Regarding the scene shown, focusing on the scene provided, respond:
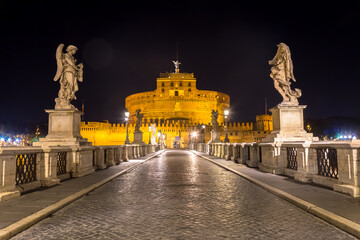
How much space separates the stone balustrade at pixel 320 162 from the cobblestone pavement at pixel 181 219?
5.11ft

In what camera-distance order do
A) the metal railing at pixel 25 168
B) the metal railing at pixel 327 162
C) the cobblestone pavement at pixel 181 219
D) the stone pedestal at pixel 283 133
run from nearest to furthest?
the cobblestone pavement at pixel 181 219
the metal railing at pixel 25 168
the metal railing at pixel 327 162
the stone pedestal at pixel 283 133

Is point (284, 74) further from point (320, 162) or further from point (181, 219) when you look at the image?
point (181, 219)

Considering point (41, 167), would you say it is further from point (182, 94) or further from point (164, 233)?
point (182, 94)

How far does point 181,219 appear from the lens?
15.9 ft

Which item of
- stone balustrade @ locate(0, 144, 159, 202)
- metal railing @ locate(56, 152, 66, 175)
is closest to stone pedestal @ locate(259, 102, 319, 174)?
stone balustrade @ locate(0, 144, 159, 202)

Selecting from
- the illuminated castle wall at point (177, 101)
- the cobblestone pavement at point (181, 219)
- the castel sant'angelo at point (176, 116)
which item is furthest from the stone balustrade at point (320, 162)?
the illuminated castle wall at point (177, 101)

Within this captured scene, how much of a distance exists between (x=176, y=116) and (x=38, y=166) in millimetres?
81553

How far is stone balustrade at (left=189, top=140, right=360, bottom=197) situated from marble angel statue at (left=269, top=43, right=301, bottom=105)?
200cm

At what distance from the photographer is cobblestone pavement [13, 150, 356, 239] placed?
4.05m

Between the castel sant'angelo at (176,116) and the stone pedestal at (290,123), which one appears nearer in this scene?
the stone pedestal at (290,123)

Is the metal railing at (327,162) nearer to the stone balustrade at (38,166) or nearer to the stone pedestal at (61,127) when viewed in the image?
the stone balustrade at (38,166)

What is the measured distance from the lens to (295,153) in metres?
9.38

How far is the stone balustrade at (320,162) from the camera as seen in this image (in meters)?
6.18

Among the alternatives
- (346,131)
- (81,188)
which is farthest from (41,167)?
(346,131)
